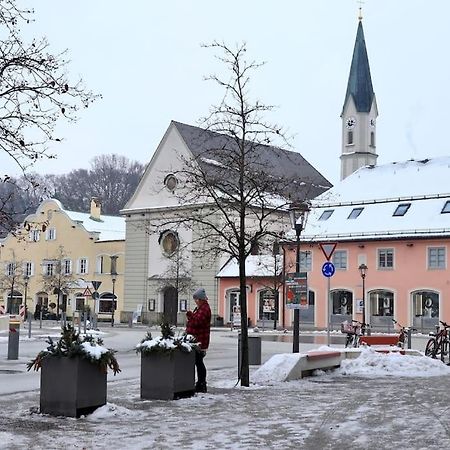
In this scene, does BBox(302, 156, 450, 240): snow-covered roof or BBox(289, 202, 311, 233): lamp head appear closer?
BBox(289, 202, 311, 233): lamp head

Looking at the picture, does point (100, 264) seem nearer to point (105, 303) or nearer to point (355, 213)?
point (105, 303)

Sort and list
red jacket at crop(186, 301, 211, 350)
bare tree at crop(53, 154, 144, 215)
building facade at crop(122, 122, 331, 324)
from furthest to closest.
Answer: bare tree at crop(53, 154, 144, 215)
building facade at crop(122, 122, 331, 324)
red jacket at crop(186, 301, 211, 350)

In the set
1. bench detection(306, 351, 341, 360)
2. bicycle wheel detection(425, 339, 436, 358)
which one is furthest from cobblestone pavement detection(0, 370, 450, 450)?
bicycle wheel detection(425, 339, 436, 358)

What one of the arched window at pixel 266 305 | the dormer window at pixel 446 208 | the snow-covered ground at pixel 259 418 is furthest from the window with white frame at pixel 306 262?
the snow-covered ground at pixel 259 418

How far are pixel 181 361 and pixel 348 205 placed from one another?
41.7 metres

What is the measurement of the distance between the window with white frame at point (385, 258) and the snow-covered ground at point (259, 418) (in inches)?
1279

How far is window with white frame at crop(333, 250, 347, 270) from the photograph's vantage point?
165 ft

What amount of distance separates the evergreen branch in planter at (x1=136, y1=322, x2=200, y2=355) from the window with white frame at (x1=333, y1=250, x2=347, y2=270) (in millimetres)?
38212

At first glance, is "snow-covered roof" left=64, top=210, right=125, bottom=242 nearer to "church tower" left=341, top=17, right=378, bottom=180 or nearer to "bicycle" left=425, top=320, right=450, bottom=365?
"church tower" left=341, top=17, right=378, bottom=180

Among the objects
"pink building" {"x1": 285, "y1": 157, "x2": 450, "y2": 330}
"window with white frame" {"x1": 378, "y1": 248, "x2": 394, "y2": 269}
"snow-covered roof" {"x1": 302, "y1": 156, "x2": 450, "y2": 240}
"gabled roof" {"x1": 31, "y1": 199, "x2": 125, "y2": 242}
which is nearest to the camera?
"pink building" {"x1": 285, "y1": 157, "x2": 450, "y2": 330}

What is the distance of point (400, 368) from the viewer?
18.0m

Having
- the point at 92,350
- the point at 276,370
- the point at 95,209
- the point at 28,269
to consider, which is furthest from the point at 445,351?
the point at 28,269

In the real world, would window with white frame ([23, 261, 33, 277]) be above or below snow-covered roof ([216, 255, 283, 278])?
above

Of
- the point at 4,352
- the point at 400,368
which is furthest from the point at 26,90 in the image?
the point at 4,352
